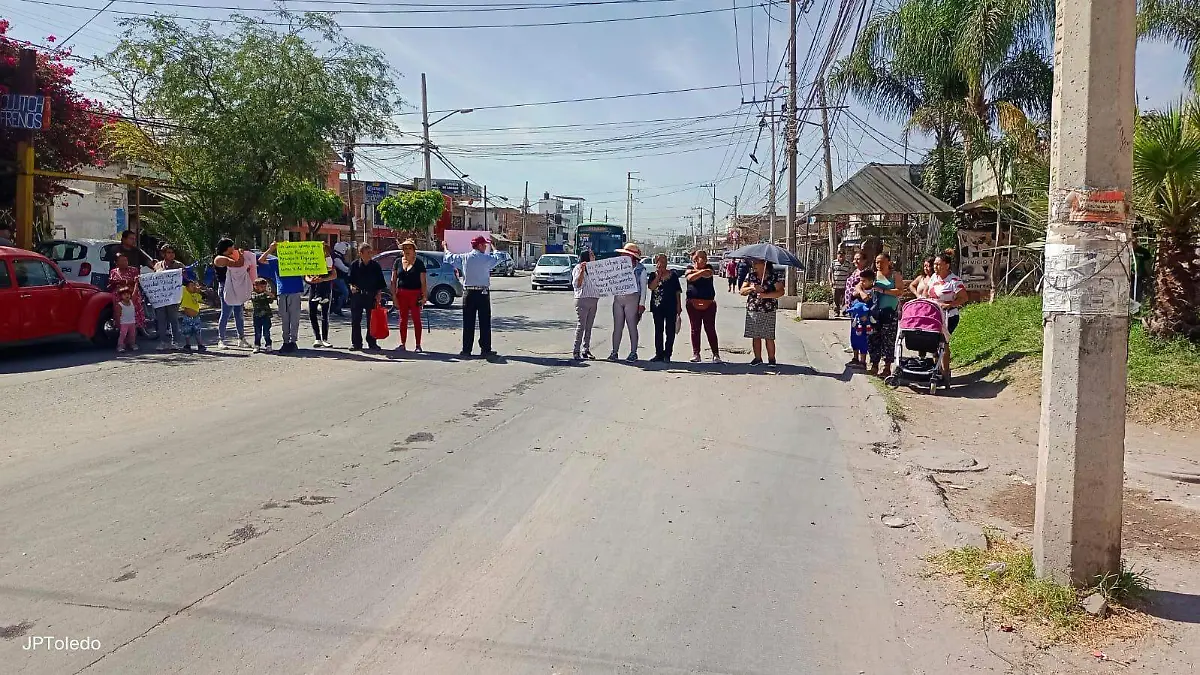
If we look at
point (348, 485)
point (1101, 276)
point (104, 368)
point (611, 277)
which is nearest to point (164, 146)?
point (104, 368)

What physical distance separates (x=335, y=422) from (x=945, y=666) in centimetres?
628

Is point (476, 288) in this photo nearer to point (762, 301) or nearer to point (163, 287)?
point (762, 301)

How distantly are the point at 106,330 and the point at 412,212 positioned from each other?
35921mm

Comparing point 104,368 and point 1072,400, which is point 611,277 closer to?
point 104,368

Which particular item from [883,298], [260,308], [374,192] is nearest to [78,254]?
[260,308]

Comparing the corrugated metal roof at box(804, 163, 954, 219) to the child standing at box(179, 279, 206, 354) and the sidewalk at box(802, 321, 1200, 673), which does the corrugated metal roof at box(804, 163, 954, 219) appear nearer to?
the sidewalk at box(802, 321, 1200, 673)

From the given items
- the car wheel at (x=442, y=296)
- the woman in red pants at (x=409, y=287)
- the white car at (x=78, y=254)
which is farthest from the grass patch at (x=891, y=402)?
the car wheel at (x=442, y=296)

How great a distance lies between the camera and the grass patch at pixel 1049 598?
4379mm

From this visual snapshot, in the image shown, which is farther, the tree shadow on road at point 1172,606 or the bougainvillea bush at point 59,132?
the bougainvillea bush at point 59,132

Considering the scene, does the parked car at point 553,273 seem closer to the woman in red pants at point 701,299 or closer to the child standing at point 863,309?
the woman in red pants at point 701,299

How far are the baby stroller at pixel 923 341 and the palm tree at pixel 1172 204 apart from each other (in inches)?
98.1

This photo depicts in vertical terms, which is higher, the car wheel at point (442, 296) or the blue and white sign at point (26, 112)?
the blue and white sign at point (26, 112)

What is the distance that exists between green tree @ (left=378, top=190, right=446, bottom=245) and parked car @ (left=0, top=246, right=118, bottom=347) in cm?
3430

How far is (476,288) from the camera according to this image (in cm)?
1383
